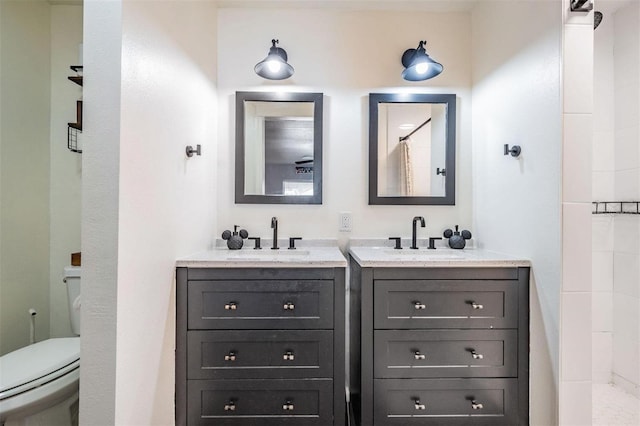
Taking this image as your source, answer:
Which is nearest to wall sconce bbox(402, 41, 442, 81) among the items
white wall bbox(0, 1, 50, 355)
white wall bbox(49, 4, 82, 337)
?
white wall bbox(49, 4, 82, 337)

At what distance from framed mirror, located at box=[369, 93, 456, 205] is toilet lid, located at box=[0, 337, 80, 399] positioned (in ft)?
5.82

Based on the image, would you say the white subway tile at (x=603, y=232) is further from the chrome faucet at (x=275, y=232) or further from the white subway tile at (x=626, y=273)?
the chrome faucet at (x=275, y=232)

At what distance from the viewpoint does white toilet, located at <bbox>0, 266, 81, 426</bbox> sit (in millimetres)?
1166

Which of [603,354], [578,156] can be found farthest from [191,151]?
[603,354]

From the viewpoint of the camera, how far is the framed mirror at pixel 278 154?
1.90 m

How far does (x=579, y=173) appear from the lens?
3.95 ft

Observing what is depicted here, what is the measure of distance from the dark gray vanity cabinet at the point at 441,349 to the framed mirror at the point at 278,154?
812mm

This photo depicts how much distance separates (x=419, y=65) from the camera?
5.62 ft

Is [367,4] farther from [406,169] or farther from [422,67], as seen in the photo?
[406,169]

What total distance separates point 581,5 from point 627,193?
1222 mm

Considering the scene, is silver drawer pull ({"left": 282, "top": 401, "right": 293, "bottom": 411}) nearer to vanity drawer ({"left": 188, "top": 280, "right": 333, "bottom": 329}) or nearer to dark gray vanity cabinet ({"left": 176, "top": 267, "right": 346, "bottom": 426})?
dark gray vanity cabinet ({"left": 176, "top": 267, "right": 346, "bottom": 426})

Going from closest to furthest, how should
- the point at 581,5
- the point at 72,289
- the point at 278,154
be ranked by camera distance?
the point at 581,5 → the point at 72,289 → the point at 278,154

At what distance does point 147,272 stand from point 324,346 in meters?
0.82

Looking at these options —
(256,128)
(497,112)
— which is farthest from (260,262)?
(497,112)
